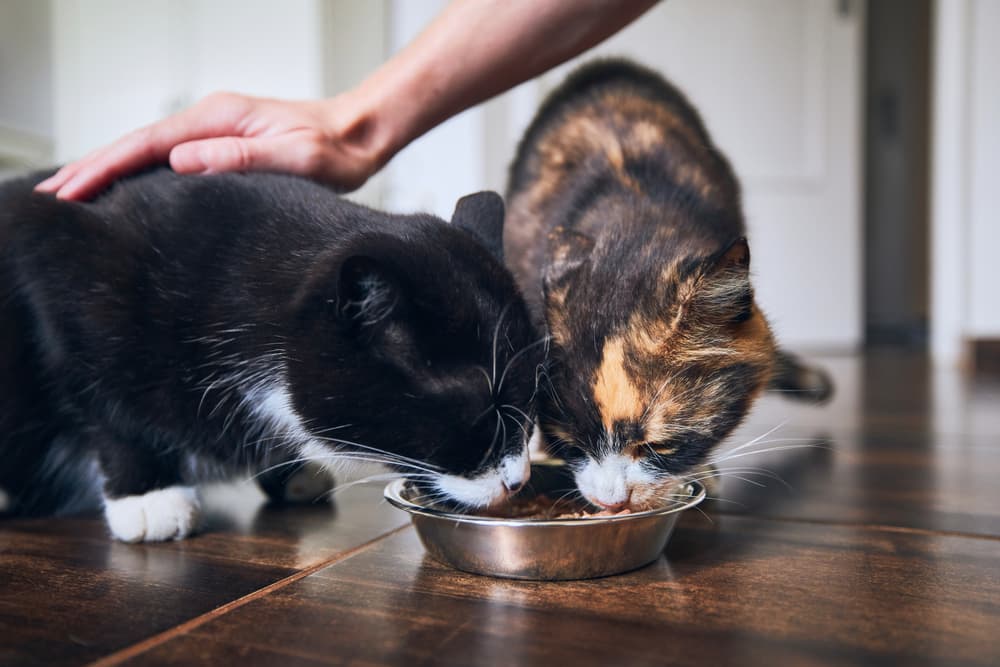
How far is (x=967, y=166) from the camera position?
12.4 ft

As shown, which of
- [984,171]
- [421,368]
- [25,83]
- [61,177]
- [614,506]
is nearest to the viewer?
[421,368]

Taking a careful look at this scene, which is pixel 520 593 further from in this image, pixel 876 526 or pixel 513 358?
pixel 876 526

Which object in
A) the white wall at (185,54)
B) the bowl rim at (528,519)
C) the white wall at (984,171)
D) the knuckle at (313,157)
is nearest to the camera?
the bowl rim at (528,519)

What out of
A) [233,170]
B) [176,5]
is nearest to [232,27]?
[176,5]

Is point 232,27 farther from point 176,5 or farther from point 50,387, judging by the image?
point 50,387

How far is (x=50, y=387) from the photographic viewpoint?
39.8 inches

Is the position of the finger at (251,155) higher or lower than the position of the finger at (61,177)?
higher

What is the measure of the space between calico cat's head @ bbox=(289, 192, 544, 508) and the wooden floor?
113 mm

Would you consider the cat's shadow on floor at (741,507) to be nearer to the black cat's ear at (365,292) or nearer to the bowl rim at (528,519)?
the bowl rim at (528,519)

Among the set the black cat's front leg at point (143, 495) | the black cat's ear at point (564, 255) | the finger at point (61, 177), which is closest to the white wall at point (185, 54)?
the finger at point (61, 177)

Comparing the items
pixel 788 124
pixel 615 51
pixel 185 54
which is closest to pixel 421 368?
pixel 185 54

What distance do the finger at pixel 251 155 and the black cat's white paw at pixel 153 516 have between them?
1.39 ft

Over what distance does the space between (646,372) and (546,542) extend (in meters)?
0.29

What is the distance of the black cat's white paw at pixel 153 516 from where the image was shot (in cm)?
96
